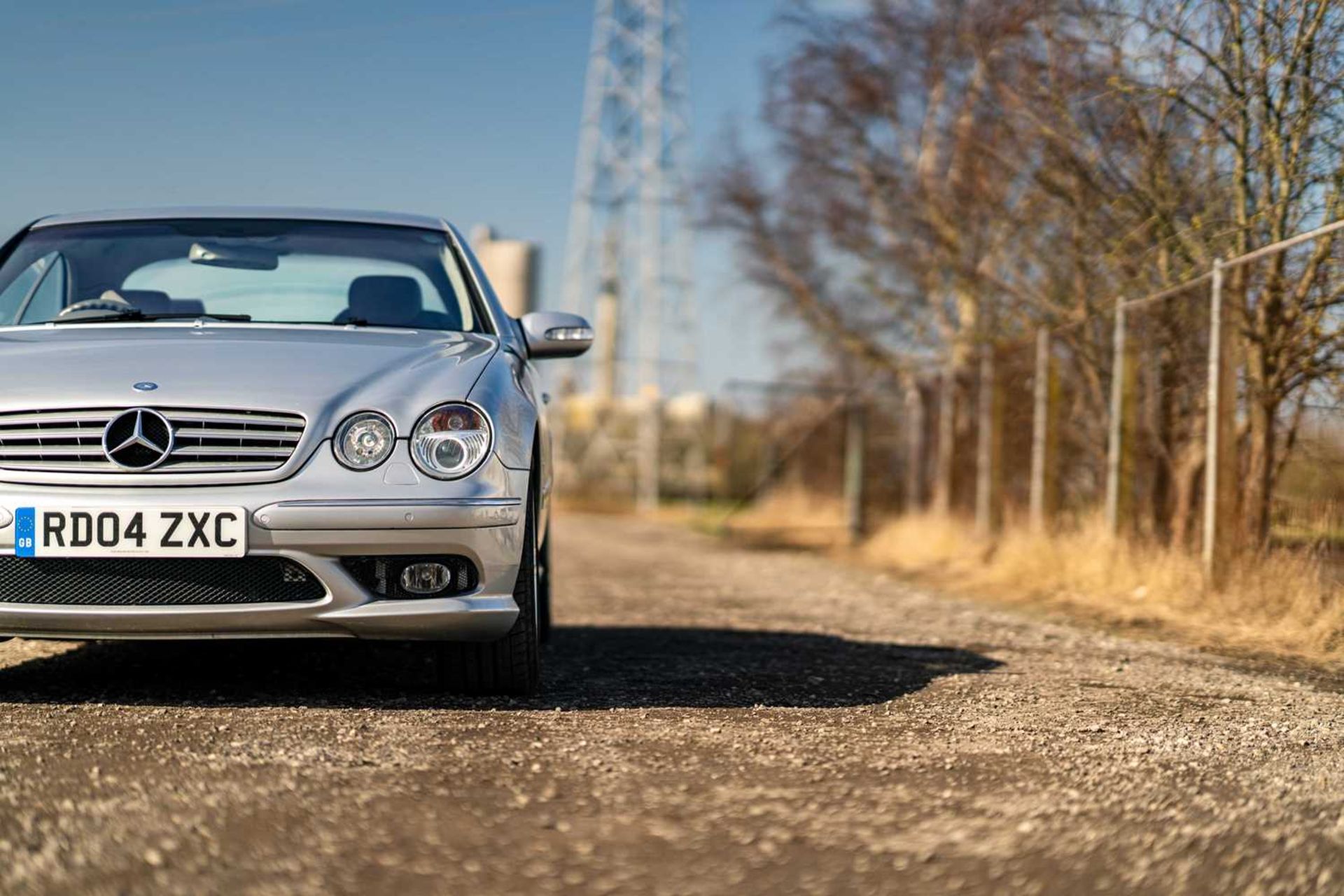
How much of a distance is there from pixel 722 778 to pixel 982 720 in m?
1.17

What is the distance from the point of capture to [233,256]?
5586 millimetres

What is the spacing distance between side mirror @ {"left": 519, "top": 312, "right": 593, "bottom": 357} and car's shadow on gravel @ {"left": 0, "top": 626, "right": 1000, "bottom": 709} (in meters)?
1.15

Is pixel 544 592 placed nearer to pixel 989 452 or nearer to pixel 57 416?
pixel 57 416

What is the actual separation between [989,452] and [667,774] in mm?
9086

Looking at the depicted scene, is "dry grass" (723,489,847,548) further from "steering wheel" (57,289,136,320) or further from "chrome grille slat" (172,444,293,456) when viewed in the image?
"chrome grille slat" (172,444,293,456)

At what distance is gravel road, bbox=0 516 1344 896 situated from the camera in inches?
109

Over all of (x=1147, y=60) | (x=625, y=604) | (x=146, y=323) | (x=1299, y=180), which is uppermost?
(x=1147, y=60)

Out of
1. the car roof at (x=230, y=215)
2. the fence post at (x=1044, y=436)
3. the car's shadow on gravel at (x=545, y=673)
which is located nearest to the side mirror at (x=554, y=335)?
the car roof at (x=230, y=215)

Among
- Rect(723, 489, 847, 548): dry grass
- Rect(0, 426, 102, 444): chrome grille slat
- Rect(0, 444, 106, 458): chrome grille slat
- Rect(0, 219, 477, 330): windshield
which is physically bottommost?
Rect(723, 489, 847, 548): dry grass

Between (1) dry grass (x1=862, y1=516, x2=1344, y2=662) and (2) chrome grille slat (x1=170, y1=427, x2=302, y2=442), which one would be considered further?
(1) dry grass (x1=862, y1=516, x2=1344, y2=662)

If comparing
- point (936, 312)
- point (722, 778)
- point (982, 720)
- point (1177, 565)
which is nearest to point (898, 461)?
point (936, 312)

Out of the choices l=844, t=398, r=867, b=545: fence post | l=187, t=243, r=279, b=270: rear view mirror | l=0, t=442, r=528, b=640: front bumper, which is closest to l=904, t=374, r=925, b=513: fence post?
l=844, t=398, r=867, b=545: fence post

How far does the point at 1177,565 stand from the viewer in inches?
320

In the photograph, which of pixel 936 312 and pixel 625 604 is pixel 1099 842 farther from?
pixel 936 312
